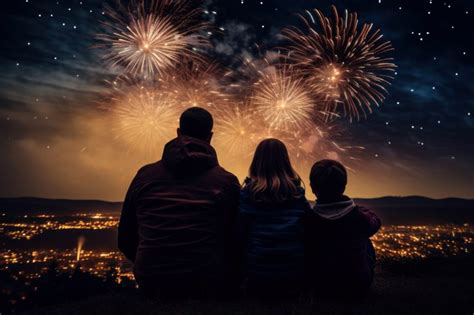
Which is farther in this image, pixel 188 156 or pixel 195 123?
pixel 195 123

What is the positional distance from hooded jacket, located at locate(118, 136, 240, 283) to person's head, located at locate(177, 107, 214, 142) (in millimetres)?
283

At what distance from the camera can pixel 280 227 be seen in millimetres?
4469

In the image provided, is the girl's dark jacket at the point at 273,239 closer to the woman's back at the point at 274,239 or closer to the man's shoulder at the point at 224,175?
the woman's back at the point at 274,239

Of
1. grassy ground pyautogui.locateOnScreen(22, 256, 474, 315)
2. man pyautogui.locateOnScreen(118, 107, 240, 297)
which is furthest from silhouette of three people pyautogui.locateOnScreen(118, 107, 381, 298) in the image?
grassy ground pyautogui.locateOnScreen(22, 256, 474, 315)

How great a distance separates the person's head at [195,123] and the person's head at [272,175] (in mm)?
875

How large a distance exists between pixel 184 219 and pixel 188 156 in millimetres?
823

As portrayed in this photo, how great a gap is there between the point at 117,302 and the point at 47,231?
200 metres

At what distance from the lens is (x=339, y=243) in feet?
15.2

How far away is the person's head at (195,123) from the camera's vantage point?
484 centimetres

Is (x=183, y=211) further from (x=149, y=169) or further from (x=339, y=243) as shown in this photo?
(x=339, y=243)

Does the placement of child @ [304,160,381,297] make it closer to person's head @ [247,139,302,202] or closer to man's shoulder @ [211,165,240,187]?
person's head @ [247,139,302,202]

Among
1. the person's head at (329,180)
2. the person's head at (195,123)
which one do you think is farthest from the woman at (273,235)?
the person's head at (195,123)

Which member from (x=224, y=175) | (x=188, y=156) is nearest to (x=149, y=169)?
(x=188, y=156)

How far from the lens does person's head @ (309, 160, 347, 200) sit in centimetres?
473
